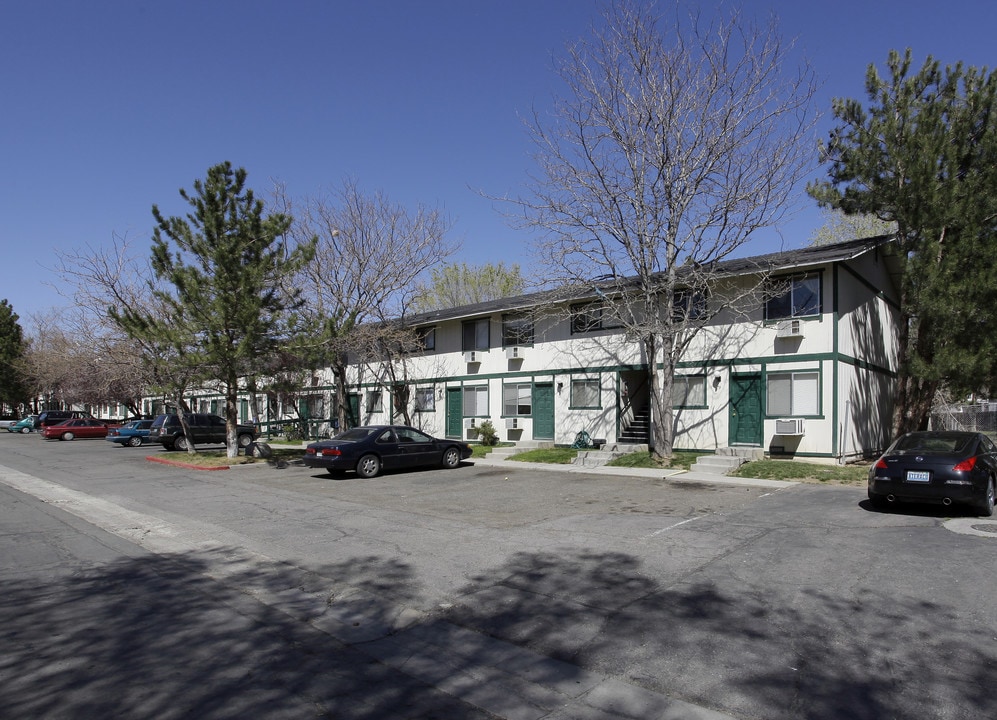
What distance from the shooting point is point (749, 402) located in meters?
19.4

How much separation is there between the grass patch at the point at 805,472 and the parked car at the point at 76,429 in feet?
126

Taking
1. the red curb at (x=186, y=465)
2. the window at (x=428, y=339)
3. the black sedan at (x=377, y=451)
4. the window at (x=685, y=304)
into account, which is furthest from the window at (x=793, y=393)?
the red curb at (x=186, y=465)

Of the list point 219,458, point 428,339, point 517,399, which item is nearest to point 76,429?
point 219,458

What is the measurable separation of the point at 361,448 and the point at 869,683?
14.0 m

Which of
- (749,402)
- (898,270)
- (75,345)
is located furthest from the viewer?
(75,345)

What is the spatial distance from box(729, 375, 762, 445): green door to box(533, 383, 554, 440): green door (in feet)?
22.4

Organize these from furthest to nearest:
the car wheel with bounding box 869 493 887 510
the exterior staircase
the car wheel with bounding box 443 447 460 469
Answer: the exterior staircase < the car wheel with bounding box 443 447 460 469 < the car wheel with bounding box 869 493 887 510

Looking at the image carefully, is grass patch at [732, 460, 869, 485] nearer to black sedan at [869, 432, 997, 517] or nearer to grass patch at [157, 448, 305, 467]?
black sedan at [869, 432, 997, 517]

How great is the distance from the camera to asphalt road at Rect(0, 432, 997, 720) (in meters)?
4.37

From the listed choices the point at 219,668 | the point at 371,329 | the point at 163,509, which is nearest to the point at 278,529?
the point at 163,509

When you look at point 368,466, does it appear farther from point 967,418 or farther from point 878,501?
point 967,418

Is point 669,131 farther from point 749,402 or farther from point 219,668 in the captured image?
point 219,668

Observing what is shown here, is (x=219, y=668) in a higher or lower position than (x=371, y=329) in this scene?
lower

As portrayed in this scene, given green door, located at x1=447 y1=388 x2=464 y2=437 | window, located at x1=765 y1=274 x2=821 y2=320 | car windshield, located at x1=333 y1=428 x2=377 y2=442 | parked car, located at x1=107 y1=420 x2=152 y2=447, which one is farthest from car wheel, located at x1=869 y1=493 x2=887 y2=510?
parked car, located at x1=107 y1=420 x2=152 y2=447
